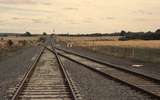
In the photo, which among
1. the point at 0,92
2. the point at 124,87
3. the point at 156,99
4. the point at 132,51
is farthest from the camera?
the point at 132,51

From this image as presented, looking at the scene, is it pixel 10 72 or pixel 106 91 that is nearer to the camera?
pixel 106 91

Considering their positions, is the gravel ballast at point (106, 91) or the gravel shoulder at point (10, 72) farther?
the gravel shoulder at point (10, 72)

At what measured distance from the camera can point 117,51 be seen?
2069 inches

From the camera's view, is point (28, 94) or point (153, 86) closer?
point (28, 94)

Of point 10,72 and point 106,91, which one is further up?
point 106,91

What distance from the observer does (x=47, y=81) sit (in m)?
20.0

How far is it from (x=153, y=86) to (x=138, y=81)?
209 cm

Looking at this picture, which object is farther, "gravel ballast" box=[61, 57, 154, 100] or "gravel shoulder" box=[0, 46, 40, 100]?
"gravel shoulder" box=[0, 46, 40, 100]

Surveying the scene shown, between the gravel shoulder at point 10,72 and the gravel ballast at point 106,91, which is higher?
the gravel ballast at point 106,91

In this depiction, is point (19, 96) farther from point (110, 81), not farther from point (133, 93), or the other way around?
point (110, 81)

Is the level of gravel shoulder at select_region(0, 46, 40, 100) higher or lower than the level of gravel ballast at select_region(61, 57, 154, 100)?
lower

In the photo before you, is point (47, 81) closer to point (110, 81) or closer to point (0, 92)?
point (110, 81)

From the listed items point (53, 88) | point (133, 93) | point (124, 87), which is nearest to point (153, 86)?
point (124, 87)

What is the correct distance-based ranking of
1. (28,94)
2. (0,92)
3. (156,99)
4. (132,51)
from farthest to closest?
1. (132,51)
2. (0,92)
3. (28,94)
4. (156,99)
